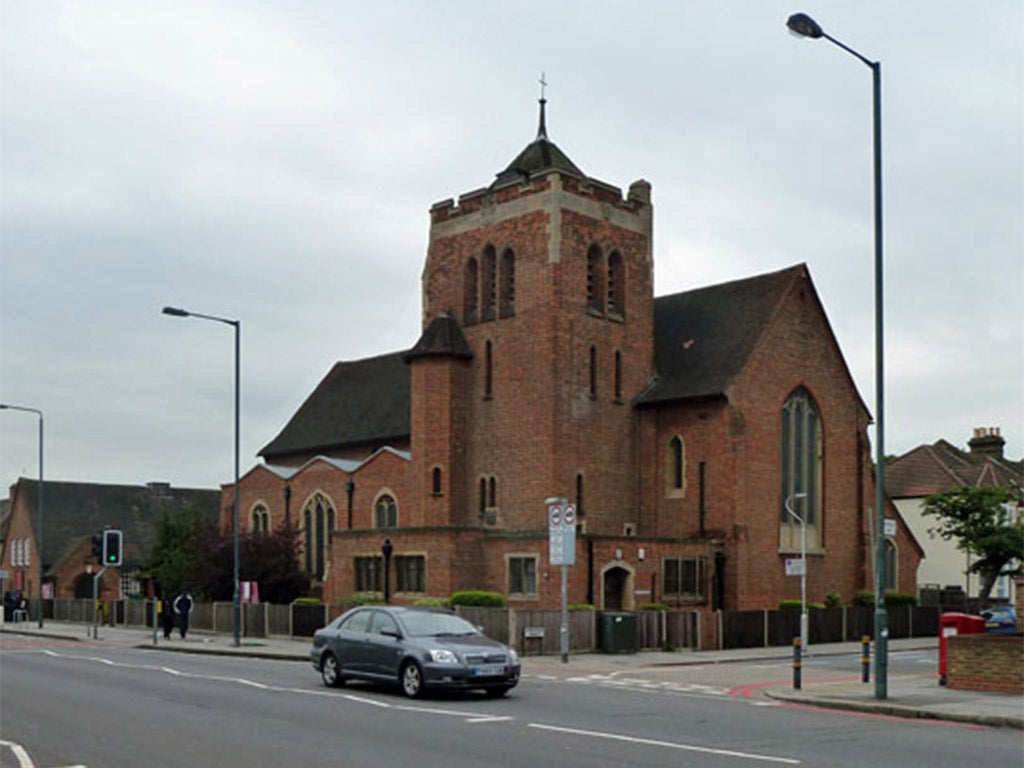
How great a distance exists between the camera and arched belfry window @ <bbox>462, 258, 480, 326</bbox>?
157 ft

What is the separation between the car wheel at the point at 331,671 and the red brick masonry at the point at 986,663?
10017mm

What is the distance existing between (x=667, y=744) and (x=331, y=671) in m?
9.16

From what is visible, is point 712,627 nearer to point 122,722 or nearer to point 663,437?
point 663,437

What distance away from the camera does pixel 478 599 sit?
3909cm

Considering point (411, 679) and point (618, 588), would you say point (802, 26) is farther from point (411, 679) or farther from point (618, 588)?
point (618, 588)

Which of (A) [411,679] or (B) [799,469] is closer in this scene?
(A) [411,679]

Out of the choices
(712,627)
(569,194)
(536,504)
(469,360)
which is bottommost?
(712,627)

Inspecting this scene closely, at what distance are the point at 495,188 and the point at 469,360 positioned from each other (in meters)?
6.22

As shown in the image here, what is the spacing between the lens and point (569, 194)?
149 feet

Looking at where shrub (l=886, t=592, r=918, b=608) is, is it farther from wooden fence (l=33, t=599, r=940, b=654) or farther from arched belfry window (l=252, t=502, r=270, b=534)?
arched belfry window (l=252, t=502, r=270, b=534)

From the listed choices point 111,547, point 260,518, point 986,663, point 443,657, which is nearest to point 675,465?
point 111,547

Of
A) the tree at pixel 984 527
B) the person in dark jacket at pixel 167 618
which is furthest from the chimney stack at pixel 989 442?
the person in dark jacket at pixel 167 618

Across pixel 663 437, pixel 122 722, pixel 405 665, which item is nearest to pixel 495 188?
pixel 663 437

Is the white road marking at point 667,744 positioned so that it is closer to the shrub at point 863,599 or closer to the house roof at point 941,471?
the shrub at point 863,599
